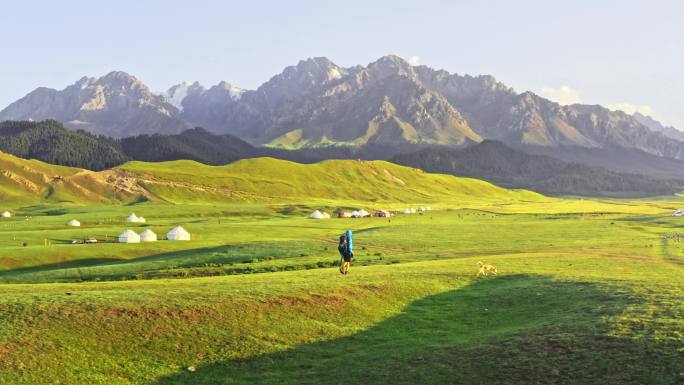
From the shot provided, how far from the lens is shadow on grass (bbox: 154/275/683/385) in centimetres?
2339

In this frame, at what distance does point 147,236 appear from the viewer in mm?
103875

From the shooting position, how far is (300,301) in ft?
115

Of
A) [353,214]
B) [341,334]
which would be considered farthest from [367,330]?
[353,214]

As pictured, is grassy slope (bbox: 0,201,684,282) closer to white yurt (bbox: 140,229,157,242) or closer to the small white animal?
white yurt (bbox: 140,229,157,242)

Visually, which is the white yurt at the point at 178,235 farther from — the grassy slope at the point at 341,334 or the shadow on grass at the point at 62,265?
the grassy slope at the point at 341,334

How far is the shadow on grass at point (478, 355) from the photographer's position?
921 inches

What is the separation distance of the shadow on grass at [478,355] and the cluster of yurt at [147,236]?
257ft

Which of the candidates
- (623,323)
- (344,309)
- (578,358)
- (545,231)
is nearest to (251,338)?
(344,309)

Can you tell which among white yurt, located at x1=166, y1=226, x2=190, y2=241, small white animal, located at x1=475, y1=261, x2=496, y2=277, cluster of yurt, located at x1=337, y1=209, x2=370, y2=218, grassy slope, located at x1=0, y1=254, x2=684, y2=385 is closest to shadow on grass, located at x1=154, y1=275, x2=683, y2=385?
grassy slope, located at x1=0, y1=254, x2=684, y2=385

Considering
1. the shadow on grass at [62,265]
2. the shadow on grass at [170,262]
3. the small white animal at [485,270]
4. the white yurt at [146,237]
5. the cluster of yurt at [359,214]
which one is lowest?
the shadow on grass at [62,265]

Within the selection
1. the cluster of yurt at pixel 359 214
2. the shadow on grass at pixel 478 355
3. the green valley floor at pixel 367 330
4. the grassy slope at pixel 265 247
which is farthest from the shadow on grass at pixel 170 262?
the cluster of yurt at pixel 359 214

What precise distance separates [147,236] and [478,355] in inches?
3509

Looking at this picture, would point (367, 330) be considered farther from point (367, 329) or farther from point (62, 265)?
point (62, 265)

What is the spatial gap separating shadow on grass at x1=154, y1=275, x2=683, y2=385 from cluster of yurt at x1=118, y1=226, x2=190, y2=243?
78.4m
